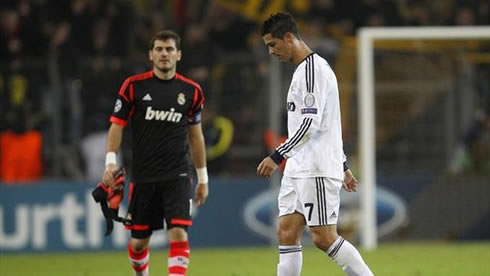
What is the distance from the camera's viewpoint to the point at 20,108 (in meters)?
18.1

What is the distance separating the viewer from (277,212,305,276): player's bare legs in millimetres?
9539

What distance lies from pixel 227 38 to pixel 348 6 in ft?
7.81

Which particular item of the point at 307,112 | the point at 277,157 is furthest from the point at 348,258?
the point at 307,112

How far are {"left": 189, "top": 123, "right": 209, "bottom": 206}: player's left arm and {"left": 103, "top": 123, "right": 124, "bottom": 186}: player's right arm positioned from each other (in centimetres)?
71

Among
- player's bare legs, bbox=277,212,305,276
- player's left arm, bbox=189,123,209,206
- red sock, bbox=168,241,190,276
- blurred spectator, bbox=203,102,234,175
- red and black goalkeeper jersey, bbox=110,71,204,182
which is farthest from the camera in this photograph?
blurred spectator, bbox=203,102,234,175

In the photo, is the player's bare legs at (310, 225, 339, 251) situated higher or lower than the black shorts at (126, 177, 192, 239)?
lower

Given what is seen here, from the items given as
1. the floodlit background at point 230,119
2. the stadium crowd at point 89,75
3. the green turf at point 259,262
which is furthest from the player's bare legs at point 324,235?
the stadium crowd at point 89,75

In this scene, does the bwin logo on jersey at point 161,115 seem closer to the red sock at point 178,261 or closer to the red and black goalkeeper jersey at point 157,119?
the red and black goalkeeper jersey at point 157,119

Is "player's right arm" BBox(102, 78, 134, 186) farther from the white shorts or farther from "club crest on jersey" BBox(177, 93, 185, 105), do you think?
the white shorts

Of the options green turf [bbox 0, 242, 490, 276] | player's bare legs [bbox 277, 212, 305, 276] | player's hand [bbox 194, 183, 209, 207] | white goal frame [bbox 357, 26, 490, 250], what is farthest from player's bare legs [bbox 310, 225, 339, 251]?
white goal frame [bbox 357, 26, 490, 250]

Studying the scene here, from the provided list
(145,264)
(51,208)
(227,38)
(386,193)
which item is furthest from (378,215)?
(145,264)

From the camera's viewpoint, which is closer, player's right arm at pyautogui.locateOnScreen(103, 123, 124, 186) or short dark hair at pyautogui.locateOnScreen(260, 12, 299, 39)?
short dark hair at pyautogui.locateOnScreen(260, 12, 299, 39)

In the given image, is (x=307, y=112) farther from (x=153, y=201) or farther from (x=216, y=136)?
(x=216, y=136)

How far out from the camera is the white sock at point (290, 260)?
9.55 m
